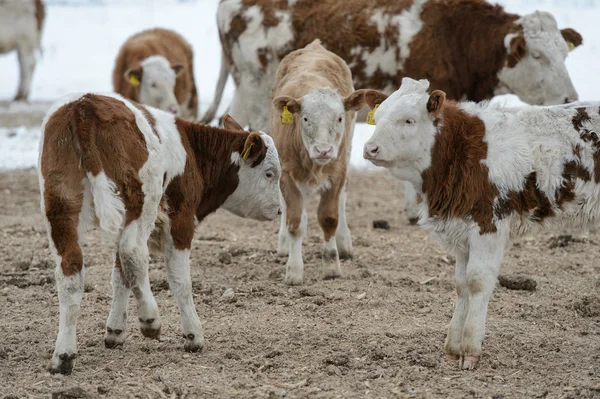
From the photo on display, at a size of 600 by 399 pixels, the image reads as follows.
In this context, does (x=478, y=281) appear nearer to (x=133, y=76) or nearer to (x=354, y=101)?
(x=354, y=101)

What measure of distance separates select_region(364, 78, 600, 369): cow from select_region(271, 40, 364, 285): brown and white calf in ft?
5.44

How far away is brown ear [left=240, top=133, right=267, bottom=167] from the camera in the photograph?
5789 mm

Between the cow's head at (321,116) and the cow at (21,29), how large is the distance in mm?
14949

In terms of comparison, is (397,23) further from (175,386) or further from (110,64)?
(110,64)

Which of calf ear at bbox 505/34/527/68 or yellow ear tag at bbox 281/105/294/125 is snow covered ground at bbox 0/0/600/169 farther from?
yellow ear tag at bbox 281/105/294/125

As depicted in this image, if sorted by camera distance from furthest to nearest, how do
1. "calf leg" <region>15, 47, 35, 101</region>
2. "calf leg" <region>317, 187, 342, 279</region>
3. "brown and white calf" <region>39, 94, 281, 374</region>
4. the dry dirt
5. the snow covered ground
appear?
1. "calf leg" <region>15, 47, 35, 101</region>
2. the snow covered ground
3. "calf leg" <region>317, 187, 342, 279</region>
4. the dry dirt
5. "brown and white calf" <region>39, 94, 281, 374</region>

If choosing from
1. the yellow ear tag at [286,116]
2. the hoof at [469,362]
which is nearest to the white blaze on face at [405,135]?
the hoof at [469,362]

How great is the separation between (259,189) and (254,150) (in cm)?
31

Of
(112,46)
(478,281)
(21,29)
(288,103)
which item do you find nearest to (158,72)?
(288,103)

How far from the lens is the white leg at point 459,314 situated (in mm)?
5270

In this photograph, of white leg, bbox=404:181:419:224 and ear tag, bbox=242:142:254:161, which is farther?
white leg, bbox=404:181:419:224

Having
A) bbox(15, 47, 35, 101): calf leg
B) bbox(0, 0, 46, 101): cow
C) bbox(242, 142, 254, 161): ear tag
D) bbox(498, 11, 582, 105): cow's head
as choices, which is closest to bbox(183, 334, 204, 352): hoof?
bbox(242, 142, 254, 161): ear tag

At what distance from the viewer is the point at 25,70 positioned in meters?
20.6

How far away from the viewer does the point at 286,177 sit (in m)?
7.40
